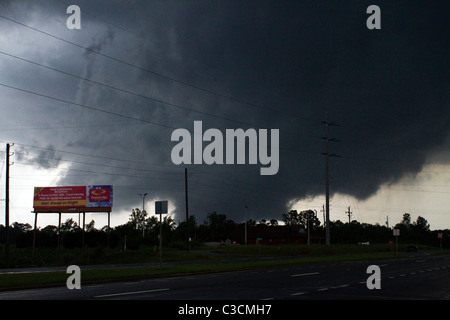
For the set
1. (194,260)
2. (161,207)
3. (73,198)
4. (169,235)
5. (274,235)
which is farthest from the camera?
(169,235)

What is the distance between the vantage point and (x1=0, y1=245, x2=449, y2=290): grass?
74.4 feet

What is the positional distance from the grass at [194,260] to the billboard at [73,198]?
32.4 feet

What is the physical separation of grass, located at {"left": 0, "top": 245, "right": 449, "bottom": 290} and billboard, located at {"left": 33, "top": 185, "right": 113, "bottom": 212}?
389 inches

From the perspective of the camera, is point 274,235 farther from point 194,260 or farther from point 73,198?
point 194,260

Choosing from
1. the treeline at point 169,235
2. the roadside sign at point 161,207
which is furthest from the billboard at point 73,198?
Answer: the roadside sign at point 161,207

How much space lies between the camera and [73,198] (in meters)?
73.6

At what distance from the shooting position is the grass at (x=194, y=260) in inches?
892

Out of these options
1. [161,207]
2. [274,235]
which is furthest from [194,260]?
[274,235]

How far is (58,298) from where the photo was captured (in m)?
15.3

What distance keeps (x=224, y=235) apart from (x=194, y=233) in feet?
51.3

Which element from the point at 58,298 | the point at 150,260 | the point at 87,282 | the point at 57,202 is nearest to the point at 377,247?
the point at 150,260

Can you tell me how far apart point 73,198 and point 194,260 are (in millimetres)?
32117

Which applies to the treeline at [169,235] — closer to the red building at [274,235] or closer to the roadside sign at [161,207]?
the red building at [274,235]
